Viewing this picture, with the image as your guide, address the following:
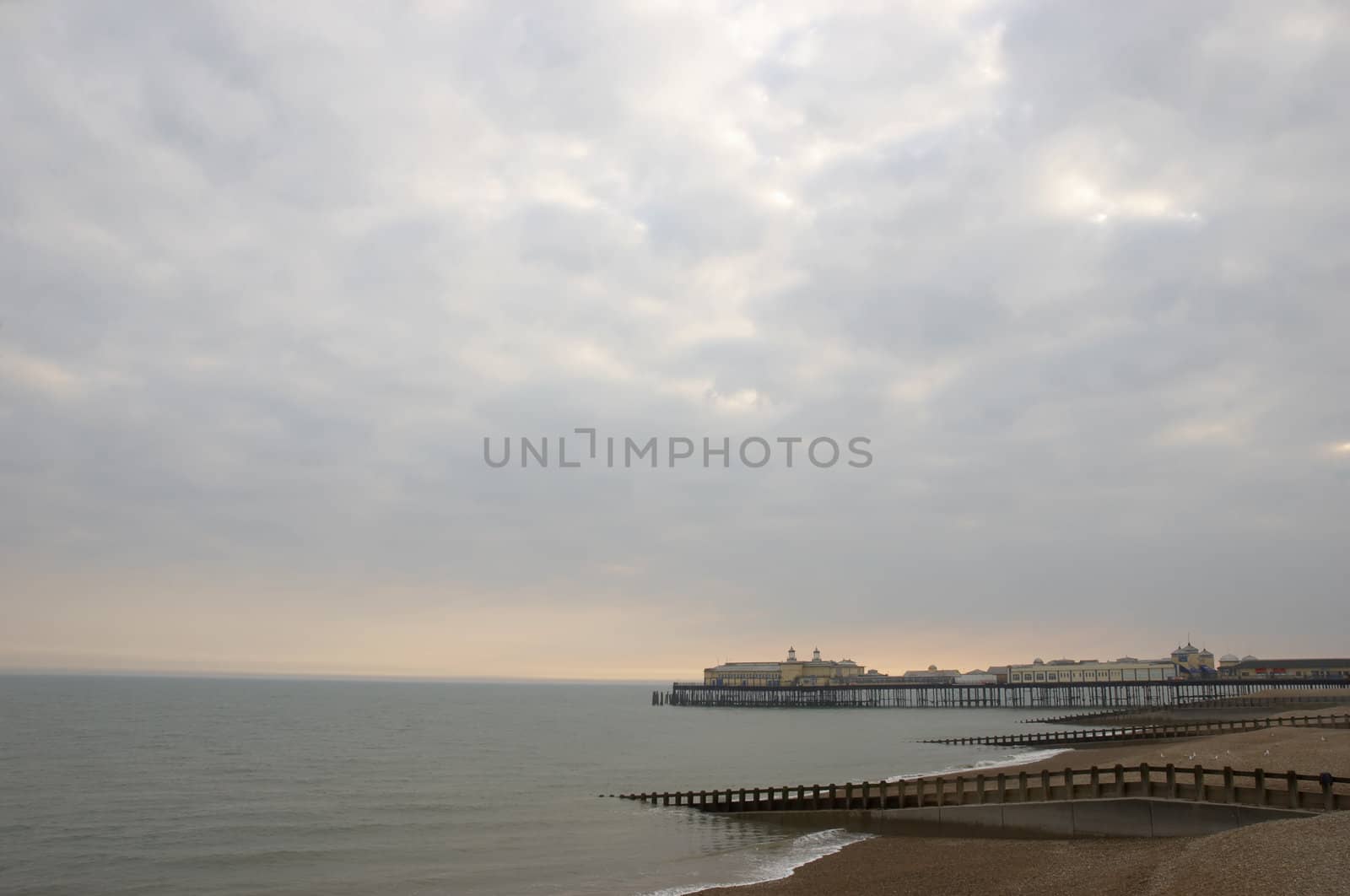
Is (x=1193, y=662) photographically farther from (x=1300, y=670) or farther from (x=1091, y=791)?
(x=1091, y=791)

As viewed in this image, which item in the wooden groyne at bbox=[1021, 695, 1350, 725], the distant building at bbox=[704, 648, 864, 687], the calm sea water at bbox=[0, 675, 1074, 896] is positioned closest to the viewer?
the calm sea water at bbox=[0, 675, 1074, 896]

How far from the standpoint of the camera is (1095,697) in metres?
147

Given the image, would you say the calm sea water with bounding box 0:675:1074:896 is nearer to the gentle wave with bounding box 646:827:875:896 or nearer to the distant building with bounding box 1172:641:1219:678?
the gentle wave with bounding box 646:827:875:896

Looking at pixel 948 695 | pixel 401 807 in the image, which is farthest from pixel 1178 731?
pixel 948 695

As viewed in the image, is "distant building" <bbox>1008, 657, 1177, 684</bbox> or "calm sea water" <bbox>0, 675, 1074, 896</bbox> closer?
"calm sea water" <bbox>0, 675, 1074, 896</bbox>

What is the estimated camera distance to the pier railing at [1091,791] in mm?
21044

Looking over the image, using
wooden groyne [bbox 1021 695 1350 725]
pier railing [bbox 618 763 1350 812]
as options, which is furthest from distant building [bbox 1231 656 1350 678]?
pier railing [bbox 618 763 1350 812]

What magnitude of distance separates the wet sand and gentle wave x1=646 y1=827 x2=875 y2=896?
55 centimetres

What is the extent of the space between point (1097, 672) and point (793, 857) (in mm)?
143951

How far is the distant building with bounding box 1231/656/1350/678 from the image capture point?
5536 inches

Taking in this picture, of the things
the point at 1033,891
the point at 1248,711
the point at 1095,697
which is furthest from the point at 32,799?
the point at 1095,697

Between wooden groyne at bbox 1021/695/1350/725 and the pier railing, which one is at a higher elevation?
the pier railing

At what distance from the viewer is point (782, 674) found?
158375 mm

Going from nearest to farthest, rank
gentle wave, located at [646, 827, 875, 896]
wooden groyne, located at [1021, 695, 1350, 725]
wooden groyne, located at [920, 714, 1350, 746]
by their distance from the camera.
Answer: gentle wave, located at [646, 827, 875, 896] < wooden groyne, located at [920, 714, 1350, 746] < wooden groyne, located at [1021, 695, 1350, 725]
